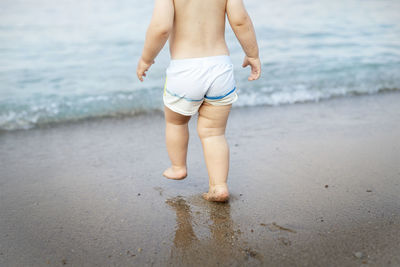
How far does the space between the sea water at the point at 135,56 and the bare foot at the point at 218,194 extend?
2.40 m

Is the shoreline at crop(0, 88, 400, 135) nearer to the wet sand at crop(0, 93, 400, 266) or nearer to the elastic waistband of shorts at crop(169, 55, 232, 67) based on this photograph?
the wet sand at crop(0, 93, 400, 266)

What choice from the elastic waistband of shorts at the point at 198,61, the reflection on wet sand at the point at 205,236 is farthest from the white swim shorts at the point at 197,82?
the reflection on wet sand at the point at 205,236

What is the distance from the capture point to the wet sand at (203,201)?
1.94 meters

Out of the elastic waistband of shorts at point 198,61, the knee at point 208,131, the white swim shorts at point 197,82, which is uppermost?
the elastic waistband of shorts at point 198,61

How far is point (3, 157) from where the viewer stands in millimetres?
3375

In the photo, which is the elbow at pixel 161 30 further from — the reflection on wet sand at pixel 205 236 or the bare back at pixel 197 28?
the reflection on wet sand at pixel 205 236

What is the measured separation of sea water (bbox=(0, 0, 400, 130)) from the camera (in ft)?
16.3

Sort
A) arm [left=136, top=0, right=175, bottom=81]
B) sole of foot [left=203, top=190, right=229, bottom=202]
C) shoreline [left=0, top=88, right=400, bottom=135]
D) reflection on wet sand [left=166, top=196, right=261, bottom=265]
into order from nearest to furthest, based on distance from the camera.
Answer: reflection on wet sand [left=166, top=196, right=261, bottom=265] → arm [left=136, top=0, right=175, bottom=81] → sole of foot [left=203, top=190, right=229, bottom=202] → shoreline [left=0, top=88, right=400, bottom=135]

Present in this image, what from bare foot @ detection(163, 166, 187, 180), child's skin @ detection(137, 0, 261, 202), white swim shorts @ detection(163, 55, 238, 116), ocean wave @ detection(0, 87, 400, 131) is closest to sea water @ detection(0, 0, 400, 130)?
ocean wave @ detection(0, 87, 400, 131)

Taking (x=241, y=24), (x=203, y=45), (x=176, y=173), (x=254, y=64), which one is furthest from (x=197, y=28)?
(x=176, y=173)

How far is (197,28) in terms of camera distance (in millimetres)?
2258

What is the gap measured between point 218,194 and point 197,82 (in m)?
0.66

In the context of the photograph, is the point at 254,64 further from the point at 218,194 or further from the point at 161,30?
the point at 218,194

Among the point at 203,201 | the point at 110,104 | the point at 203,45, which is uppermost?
the point at 203,45
